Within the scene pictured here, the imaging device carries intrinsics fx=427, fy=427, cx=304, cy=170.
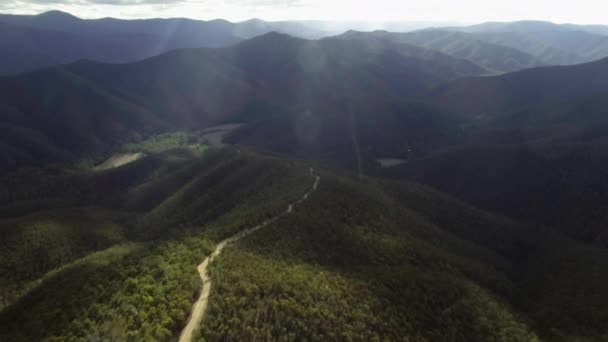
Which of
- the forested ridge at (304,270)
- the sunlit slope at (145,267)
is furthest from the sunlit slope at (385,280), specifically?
the sunlit slope at (145,267)

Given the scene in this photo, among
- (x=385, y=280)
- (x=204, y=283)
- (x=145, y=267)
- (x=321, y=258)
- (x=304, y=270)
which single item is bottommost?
(x=385, y=280)

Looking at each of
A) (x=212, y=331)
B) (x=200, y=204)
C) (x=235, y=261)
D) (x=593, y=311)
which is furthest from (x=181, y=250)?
(x=593, y=311)

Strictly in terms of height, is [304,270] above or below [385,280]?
above

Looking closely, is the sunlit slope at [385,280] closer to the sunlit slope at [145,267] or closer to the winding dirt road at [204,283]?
the winding dirt road at [204,283]

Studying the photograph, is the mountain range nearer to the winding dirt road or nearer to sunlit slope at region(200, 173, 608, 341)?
sunlit slope at region(200, 173, 608, 341)

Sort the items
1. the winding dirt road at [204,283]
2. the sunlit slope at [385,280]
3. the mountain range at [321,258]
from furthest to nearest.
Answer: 1. the mountain range at [321,258]
2. the sunlit slope at [385,280]
3. the winding dirt road at [204,283]

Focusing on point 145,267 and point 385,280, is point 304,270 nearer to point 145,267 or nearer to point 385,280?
point 385,280

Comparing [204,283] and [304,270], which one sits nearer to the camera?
[204,283]

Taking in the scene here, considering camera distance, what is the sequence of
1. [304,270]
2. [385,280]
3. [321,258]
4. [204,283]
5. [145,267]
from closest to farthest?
[204,283] < [145,267] < [304,270] < [385,280] < [321,258]

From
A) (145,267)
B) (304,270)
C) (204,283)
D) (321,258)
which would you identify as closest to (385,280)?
(321,258)

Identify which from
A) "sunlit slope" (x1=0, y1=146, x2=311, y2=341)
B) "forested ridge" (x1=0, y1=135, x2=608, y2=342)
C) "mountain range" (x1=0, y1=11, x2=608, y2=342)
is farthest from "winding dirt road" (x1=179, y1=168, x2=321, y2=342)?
"sunlit slope" (x1=0, y1=146, x2=311, y2=341)

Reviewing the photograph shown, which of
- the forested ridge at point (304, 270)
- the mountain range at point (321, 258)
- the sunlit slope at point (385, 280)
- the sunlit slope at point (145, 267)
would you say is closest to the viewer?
the sunlit slope at point (145, 267)

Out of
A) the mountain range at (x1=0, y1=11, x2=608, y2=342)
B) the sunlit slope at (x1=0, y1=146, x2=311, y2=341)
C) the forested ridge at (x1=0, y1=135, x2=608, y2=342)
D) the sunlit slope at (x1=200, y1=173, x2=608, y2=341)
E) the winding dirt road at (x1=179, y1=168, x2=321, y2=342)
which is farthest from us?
the mountain range at (x1=0, y1=11, x2=608, y2=342)

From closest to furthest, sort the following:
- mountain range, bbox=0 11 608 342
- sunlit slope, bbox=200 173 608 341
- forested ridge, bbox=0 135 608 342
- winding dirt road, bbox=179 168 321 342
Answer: winding dirt road, bbox=179 168 321 342 < forested ridge, bbox=0 135 608 342 < sunlit slope, bbox=200 173 608 341 < mountain range, bbox=0 11 608 342
